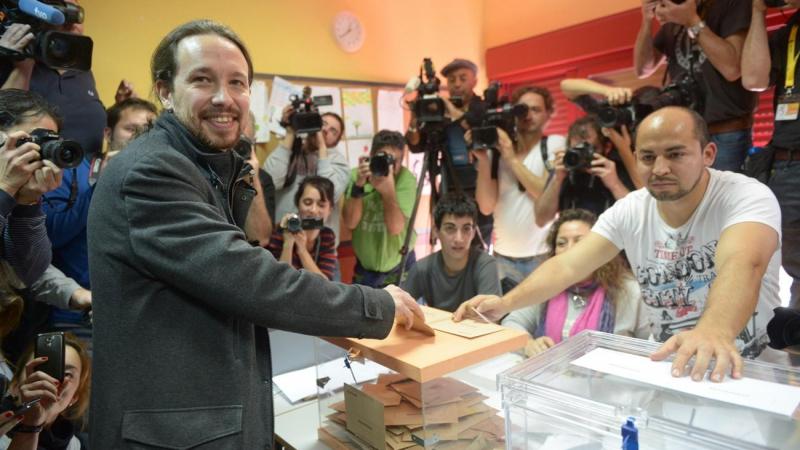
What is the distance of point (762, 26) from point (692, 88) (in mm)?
330

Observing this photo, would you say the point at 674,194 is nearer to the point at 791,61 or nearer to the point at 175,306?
the point at 791,61

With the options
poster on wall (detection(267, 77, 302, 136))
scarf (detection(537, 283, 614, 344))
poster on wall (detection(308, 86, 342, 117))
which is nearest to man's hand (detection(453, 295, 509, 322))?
scarf (detection(537, 283, 614, 344))

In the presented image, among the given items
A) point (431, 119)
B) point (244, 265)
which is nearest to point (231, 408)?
point (244, 265)

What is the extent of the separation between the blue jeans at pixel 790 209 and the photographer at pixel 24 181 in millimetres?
2346

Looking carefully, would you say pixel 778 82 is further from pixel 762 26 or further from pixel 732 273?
pixel 732 273

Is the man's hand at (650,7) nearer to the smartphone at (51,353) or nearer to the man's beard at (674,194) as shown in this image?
the man's beard at (674,194)

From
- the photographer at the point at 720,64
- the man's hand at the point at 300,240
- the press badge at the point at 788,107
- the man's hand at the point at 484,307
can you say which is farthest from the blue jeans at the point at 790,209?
the man's hand at the point at 300,240

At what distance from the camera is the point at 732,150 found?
2.14 m

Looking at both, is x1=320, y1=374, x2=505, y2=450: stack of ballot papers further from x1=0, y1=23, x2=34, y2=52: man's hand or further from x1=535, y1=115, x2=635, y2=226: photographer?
x1=0, y1=23, x2=34, y2=52: man's hand

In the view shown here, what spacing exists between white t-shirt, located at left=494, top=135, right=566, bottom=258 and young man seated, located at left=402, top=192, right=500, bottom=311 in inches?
15.7

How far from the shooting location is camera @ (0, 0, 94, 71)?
66.5 inches

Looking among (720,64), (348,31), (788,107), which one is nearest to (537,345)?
(788,107)

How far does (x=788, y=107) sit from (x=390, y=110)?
2541mm

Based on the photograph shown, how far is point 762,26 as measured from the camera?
193 cm
